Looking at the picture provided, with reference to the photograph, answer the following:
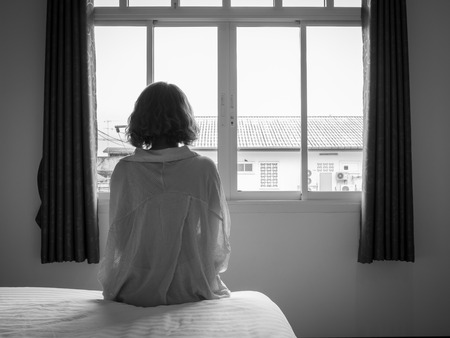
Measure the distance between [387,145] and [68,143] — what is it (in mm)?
1976

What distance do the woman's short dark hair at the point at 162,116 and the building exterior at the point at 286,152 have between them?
1.42m

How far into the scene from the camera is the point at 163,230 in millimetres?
1206

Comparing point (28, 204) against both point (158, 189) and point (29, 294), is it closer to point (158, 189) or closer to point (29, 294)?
point (29, 294)

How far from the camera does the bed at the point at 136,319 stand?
959mm

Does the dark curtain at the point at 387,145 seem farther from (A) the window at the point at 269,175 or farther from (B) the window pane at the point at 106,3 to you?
(B) the window pane at the point at 106,3

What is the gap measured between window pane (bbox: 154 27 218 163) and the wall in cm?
57

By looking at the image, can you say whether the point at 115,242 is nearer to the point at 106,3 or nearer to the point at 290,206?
the point at 290,206

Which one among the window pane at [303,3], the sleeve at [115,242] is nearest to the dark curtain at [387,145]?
the window pane at [303,3]

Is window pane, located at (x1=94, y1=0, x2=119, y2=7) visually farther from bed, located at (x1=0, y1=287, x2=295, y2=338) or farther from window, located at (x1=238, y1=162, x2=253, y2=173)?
bed, located at (x1=0, y1=287, x2=295, y2=338)

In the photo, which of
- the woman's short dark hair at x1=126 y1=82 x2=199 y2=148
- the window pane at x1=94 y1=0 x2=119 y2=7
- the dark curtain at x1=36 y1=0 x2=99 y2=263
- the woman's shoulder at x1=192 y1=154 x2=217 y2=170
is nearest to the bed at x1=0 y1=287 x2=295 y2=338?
the woman's shoulder at x1=192 y1=154 x2=217 y2=170

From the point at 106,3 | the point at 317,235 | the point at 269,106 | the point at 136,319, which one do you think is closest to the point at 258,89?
the point at 269,106

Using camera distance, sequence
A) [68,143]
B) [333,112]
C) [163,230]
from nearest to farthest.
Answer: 1. [163,230]
2. [68,143]
3. [333,112]

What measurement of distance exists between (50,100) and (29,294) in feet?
5.10

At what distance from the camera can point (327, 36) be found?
2.78 m
